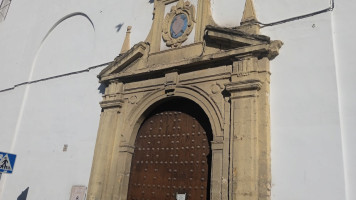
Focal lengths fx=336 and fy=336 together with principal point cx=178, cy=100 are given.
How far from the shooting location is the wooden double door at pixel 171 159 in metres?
4.69

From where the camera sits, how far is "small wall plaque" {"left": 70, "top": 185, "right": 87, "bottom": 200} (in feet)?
18.7

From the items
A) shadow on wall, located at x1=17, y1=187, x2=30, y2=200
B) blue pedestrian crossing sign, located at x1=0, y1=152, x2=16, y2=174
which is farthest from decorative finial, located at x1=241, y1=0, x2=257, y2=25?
shadow on wall, located at x1=17, y1=187, x2=30, y2=200

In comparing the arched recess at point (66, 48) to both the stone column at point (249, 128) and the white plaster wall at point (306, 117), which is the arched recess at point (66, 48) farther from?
the white plaster wall at point (306, 117)

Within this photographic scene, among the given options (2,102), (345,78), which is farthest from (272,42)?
(2,102)

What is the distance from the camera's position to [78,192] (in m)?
5.79

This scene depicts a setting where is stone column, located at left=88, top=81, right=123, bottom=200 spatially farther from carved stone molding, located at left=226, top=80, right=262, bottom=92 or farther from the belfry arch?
carved stone molding, located at left=226, top=80, right=262, bottom=92

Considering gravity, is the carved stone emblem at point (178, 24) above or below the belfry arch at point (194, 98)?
above

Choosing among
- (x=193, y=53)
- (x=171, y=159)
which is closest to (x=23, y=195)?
(x=171, y=159)

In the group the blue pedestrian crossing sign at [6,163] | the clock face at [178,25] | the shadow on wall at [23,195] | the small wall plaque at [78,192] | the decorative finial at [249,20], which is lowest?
the shadow on wall at [23,195]

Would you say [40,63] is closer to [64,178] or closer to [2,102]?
[2,102]

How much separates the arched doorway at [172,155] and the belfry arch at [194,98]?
0.02m

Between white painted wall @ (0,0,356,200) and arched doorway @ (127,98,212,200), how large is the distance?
1015 millimetres

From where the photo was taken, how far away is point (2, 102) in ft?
28.4

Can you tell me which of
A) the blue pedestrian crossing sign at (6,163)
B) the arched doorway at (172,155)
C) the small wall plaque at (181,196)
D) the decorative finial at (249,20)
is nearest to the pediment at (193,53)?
the decorative finial at (249,20)
